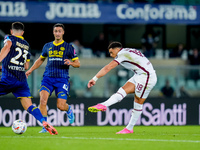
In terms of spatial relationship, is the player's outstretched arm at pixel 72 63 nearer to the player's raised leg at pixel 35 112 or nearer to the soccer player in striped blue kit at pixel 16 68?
the soccer player in striped blue kit at pixel 16 68

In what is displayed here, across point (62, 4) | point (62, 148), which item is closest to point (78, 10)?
point (62, 4)

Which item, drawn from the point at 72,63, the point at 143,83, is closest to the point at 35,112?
the point at 72,63

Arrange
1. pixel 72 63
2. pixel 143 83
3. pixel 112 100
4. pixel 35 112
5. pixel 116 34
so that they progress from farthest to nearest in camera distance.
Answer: pixel 116 34 → pixel 72 63 → pixel 143 83 → pixel 112 100 → pixel 35 112

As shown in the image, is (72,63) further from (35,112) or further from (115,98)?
(35,112)

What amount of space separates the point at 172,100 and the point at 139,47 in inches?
413

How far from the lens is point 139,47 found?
79.2 ft

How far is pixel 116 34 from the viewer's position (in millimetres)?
23234

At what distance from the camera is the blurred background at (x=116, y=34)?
46.5ft

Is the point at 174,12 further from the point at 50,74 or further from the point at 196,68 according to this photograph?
the point at 50,74

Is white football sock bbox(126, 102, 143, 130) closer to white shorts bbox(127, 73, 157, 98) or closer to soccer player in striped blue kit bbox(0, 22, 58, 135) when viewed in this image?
white shorts bbox(127, 73, 157, 98)

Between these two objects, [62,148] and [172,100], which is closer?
[62,148]

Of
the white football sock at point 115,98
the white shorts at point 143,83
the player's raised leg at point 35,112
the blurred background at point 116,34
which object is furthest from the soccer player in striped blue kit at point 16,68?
the blurred background at point 116,34

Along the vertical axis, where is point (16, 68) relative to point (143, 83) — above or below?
above

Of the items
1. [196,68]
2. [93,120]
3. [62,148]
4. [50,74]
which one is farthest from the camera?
[196,68]
